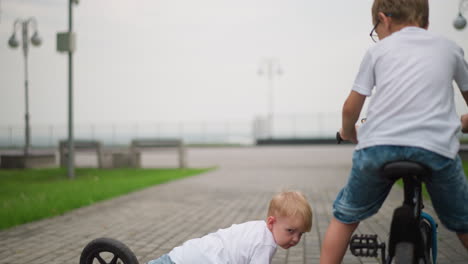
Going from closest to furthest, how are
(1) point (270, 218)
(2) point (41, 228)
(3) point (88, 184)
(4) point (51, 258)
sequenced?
(1) point (270, 218) → (4) point (51, 258) → (2) point (41, 228) → (3) point (88, 184)

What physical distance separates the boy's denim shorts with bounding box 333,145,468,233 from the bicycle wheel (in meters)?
0.22

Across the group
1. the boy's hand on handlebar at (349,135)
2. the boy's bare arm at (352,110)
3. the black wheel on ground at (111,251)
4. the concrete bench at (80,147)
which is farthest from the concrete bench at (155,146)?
the boy's bare arm at (352,110)

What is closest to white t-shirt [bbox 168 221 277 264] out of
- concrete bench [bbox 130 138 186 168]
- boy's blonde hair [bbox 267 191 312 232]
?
boy's blonde hair [bbox 267 191 312 232]

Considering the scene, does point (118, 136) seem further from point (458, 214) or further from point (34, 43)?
point (458, 214)

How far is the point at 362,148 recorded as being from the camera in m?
2.31

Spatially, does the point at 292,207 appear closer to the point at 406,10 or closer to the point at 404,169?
the point at 404,169

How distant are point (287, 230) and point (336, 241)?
40cm

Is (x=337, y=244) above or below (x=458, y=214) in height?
below

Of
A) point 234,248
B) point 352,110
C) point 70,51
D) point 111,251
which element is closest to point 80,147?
point 70,51

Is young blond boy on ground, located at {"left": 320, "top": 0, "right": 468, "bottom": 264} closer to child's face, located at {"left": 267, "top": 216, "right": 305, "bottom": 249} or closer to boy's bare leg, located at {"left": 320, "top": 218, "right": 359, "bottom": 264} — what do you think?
boy's bare leg, located at {"left": 320, "top": 218, "right": 359, "bottom": 264}

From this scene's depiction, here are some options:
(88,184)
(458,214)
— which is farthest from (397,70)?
(88,184)

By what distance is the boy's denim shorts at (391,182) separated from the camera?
85.9 inches

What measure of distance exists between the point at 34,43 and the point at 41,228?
14.5 metres

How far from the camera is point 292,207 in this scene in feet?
9.35
